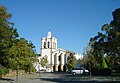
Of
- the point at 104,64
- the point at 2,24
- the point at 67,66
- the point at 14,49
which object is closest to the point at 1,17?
the point at 2,24

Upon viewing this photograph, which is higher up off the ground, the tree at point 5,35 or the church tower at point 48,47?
the church tower at point 48,47

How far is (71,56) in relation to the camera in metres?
136

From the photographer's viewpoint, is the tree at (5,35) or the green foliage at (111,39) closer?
the green foliage at (111,39)

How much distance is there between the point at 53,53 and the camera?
443 feet

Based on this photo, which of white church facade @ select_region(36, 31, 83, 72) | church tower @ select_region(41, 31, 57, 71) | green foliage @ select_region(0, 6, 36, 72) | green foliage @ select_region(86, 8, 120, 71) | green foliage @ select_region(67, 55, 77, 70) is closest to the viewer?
green foliage @ select_region(86, 8, 120, 71)

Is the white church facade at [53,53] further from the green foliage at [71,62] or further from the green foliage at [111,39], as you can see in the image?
the green foliage at [111,39]

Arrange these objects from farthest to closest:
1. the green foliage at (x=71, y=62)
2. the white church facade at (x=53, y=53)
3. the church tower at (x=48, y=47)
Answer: the white church facade at (x=53, y=53)
the church tower at (x=48, y=47)
the green foliage at (x=71, y=62)

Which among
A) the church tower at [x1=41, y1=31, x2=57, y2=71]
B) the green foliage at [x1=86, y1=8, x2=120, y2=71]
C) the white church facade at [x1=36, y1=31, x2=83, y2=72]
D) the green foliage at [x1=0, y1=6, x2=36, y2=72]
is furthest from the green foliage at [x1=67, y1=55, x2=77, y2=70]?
the green foliage at [x1=0, y1=6, x2=36, y2=72]

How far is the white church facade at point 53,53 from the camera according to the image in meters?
134

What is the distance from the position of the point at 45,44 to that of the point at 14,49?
9463 centimetres

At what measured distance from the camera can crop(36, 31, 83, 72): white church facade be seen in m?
134

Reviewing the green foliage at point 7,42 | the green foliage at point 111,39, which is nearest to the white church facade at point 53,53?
the green foliage at point 111,39

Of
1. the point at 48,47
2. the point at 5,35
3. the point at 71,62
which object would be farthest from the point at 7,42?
the point at 48,47

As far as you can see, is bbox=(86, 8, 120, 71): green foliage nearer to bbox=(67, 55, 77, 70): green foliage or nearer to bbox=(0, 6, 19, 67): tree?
bbox=(0, 6, 19, 67): tree
